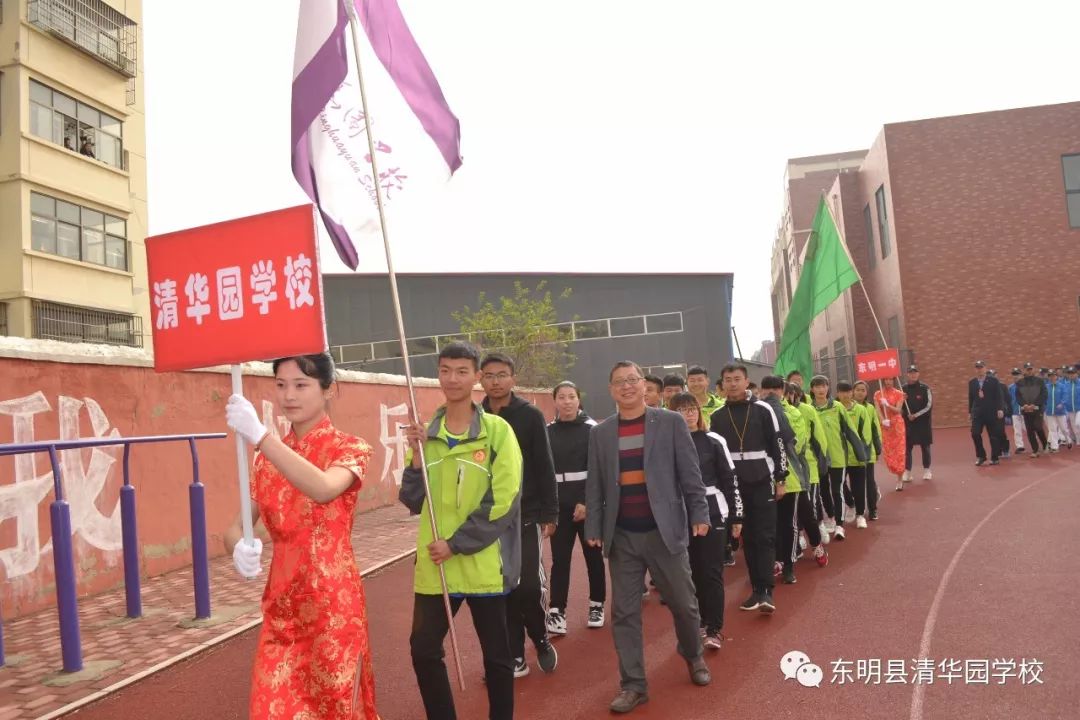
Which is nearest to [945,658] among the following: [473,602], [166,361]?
[473,602]

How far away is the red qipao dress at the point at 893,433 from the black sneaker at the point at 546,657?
9996 mm

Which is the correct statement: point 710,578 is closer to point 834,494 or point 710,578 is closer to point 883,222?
point 834,494

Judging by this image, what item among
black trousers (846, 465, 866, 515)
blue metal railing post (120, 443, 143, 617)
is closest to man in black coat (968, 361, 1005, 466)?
black trousers (846, 465, 866, 515)

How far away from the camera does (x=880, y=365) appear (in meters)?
20.4

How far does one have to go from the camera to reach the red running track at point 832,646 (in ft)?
15.0

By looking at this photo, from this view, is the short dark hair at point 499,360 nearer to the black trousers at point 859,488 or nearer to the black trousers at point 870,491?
the black trousers at point 859,488

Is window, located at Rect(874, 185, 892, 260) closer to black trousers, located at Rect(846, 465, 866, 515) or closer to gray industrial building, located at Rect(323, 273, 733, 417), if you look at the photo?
gray industrial building, located at Rect(323, 273, 733, 417)

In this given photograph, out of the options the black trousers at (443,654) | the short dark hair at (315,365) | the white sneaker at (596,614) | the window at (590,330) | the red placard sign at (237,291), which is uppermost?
the window at (590,330)

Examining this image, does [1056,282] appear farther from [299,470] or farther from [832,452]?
[299,470]

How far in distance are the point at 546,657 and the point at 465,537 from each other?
2049mm

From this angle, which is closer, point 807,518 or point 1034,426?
point 807,518

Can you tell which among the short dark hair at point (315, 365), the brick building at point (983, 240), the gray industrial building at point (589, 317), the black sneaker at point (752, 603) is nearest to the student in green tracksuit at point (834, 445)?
the black sneaker at point (752, 603)

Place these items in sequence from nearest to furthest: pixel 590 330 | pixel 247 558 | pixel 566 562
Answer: pixel 247 558, pixel 566 562, pixel 590 330

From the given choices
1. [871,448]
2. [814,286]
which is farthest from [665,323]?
[871,448]
